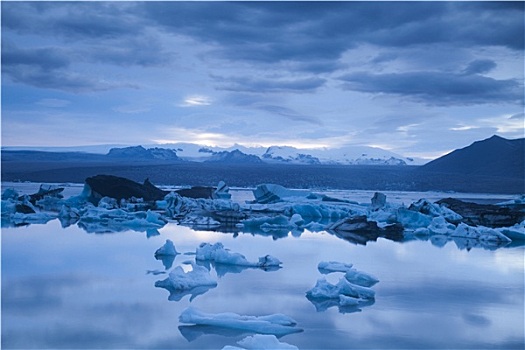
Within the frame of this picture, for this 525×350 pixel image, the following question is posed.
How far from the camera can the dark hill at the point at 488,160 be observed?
57.4 m

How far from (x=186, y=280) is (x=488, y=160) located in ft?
205

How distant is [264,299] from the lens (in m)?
5.53

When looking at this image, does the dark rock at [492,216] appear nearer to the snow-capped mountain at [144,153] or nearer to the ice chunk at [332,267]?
the ice chunk at [332,267]

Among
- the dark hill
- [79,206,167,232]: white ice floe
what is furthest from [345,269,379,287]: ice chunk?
the dark hill

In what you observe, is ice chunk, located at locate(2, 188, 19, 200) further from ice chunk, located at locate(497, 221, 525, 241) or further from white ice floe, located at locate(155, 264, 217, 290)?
ice chunk, located at locate(497, 221, 525, 241)

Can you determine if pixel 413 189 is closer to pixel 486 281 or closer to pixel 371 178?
pixel 371 178

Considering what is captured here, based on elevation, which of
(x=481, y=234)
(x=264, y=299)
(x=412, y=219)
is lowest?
(x=264, y=299)

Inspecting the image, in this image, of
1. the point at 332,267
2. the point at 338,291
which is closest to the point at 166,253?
the point at 332,267

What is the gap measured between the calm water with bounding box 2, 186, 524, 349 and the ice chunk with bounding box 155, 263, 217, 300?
0.34ft

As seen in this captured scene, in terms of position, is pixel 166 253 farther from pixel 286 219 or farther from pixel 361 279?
pixel 286 219

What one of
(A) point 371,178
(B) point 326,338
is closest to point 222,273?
(B) point 326,338

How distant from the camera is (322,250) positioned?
30.6ft

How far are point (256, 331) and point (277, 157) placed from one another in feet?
330

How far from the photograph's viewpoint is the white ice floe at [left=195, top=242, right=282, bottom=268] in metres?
7.50
